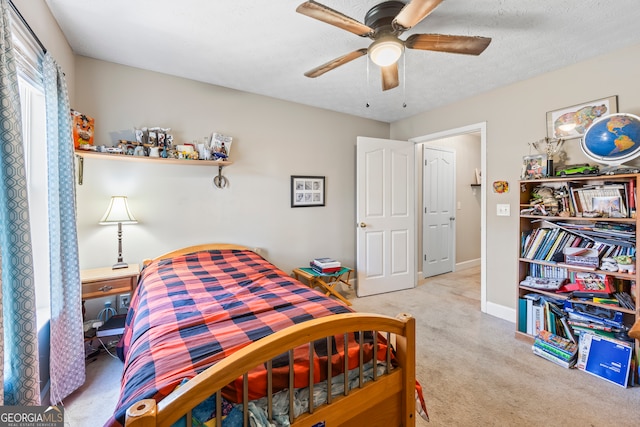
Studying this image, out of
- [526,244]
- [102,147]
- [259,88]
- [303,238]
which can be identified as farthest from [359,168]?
[102,147]

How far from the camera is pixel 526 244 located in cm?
257

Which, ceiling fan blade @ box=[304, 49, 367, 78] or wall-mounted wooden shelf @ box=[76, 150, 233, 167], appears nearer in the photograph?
ceiling fan blade @ box=[304, 49, 367, 78]

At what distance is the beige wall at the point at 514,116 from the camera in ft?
7.32

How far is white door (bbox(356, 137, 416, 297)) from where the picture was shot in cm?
362

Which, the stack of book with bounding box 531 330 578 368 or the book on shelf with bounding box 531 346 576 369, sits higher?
the stack of book with bounding box 531 330 578 368

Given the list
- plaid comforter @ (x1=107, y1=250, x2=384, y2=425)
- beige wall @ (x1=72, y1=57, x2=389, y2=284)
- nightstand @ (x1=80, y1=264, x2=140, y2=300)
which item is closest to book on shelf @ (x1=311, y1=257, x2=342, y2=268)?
beige wall @ (x1=72, y1=57, x2=389, y2=284)

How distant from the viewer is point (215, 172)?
115 inches

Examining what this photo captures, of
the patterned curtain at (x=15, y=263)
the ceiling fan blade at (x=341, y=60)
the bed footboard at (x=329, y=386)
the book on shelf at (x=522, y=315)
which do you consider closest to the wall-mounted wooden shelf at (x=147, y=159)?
the patterned curtain at (x=15, y=263)

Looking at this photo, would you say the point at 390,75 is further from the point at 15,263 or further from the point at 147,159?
the point at 15,263

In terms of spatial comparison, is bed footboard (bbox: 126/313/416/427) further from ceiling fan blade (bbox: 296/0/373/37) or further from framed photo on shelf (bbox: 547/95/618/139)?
framed photo on shelf (bbox: 547/95/618/139)

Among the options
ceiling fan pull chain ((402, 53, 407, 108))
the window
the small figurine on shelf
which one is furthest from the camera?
ceiling fan pull chain ((402, 53, 407, 108))

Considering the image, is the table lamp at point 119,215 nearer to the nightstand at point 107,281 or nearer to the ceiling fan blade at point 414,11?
the nightstand at point 107,281

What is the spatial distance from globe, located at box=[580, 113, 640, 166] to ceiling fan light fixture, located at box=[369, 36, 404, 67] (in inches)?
67.7

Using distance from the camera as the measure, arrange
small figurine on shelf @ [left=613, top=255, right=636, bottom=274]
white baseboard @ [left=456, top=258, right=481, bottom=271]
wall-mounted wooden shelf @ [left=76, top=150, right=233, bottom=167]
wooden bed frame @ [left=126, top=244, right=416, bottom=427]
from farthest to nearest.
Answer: white baseboard @ [left=456, top=258, right=481, bottom=271]
wall-mounted wooden shelf @ [left=76, top=150, right=233, bottom=167]
small figurine on shelf @ [left=613, top=255, right=636, bottom=274]
wooden bed frame @ [left=126, top=244, right=416, bottom=427]
